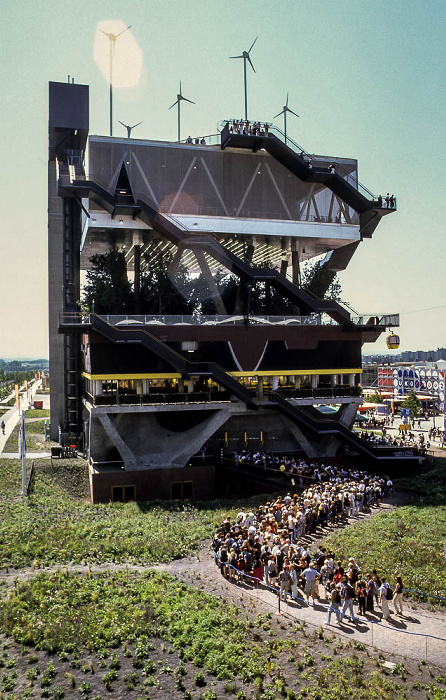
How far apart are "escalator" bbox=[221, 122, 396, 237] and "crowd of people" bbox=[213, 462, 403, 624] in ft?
99.7

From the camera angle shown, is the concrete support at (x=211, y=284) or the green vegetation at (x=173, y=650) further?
the concrete support at (x=211, y=284)

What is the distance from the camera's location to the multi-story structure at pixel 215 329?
151 feet

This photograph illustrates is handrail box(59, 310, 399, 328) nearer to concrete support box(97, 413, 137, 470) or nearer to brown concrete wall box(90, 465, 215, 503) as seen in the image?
concrete support box(97, 413, 137, 470)

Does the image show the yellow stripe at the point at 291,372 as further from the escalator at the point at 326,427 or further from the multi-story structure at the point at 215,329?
the escalator at the point at 326,427

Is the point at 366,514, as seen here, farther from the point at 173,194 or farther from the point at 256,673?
the point at 173,194

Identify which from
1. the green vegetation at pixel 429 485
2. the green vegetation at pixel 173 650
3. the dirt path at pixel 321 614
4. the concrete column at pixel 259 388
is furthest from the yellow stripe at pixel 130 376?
the green vegetation at pixel 173 650

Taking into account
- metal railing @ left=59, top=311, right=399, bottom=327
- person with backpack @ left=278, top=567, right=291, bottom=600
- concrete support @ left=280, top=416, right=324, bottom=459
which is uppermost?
metal railing @ left=59, top=311, right=399, bottom=327

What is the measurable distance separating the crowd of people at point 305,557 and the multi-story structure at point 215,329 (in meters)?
15.1

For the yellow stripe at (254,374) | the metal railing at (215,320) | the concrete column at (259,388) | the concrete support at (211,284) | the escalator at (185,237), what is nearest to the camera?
the metal railing at (215,320)

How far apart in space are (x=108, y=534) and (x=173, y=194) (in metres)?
31.8

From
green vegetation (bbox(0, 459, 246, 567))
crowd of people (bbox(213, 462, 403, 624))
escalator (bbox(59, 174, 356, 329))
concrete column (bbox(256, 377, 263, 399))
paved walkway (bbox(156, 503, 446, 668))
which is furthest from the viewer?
concrete column (bbox(256, 377, 263, 399))

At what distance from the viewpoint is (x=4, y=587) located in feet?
74.3

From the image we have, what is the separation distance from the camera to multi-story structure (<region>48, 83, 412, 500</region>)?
151 feet

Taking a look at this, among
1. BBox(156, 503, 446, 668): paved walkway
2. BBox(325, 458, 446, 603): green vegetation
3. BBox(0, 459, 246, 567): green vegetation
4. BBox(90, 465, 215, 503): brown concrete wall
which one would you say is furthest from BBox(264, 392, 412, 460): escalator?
BBox(156, 503, 446, 668): paved walkway
